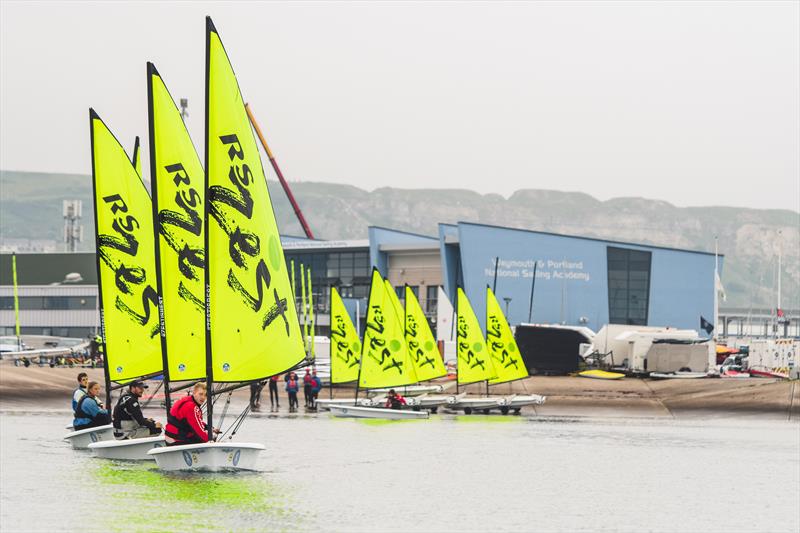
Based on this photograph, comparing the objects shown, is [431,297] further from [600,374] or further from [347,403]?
[347,403]

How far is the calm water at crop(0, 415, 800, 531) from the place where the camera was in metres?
23.4

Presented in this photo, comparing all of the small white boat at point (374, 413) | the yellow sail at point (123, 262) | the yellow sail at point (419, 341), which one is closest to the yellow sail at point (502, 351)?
the yellow sail at point (419, 341)

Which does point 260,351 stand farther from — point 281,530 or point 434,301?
point 434,301

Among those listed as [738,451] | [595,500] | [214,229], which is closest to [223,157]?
[214,229]

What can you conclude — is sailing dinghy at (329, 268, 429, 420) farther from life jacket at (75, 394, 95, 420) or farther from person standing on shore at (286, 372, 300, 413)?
life jacket at (75, 394, 95, 420)

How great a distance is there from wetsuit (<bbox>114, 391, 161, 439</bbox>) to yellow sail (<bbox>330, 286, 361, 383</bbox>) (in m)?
34.4

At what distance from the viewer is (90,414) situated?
32812mm

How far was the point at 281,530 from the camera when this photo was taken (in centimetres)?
2172

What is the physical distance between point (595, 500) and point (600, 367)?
6129 centimetres

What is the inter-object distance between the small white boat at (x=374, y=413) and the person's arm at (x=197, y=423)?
28247 mm

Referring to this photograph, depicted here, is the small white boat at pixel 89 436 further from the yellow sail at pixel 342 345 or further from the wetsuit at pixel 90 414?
the yellow sail at pixel 342 345

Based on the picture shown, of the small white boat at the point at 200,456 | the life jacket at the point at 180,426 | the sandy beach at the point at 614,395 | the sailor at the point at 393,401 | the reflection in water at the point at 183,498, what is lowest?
the sandy beach at the point at 614,395

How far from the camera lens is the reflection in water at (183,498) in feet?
71.6

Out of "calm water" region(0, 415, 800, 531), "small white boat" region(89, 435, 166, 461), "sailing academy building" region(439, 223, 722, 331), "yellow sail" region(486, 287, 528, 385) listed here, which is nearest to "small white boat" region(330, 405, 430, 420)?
"calm water" region(0, 415, 800, 531)
